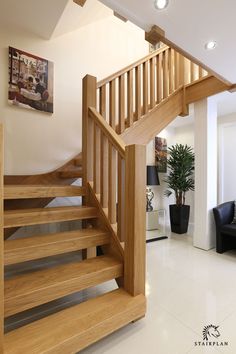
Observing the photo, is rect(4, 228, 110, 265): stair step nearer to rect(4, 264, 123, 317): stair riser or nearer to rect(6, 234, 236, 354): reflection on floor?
rect(4, 264, 123, 317): stair riser

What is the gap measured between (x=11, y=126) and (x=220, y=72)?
8.85 ft

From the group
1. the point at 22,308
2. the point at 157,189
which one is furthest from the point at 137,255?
the point at 157,189

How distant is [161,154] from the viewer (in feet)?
15.1

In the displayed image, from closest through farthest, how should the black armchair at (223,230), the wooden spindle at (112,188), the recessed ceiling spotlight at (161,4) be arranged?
the recessed ceiling spotlight at (161,4), the wooden spindle at (112,188), the black armchair at (223,230)

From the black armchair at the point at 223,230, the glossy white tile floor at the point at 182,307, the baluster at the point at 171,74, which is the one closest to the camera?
the glossy white tile floor at the point at 182,307

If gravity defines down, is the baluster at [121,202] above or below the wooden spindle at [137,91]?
below

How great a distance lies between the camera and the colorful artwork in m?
4.54

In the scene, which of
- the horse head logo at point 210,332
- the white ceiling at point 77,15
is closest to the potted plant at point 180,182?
the horse head logo at point 210,332

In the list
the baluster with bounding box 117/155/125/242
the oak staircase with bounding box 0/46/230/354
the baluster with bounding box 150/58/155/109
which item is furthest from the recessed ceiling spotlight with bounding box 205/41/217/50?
the baluster with bounding box 117/155/125/242

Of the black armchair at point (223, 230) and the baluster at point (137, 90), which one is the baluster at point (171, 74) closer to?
the baluster at point (137, 90)

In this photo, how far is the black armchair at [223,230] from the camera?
9.23 ft

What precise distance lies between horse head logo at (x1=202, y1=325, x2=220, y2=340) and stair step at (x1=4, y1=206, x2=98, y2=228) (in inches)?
49.5

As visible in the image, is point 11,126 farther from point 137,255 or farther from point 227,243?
point 227,243

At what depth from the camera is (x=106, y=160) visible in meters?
2.11
